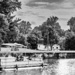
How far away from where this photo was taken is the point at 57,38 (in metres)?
121

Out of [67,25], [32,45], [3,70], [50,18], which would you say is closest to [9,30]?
[3,70]

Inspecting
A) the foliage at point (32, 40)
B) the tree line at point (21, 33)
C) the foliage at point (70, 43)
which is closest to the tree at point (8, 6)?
the tree line at point (21, 33)

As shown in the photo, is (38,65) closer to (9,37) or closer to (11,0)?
(9,37)

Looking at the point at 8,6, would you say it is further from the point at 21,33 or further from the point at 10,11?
the point at 21,33

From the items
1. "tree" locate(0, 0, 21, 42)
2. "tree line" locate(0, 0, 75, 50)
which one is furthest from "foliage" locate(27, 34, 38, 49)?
"tree" locate(0, 0, 21, 42)

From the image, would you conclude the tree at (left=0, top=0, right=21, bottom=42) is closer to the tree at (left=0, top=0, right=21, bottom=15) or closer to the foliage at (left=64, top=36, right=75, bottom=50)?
the tree at (left=0, top=0, right=21, bottom=15)

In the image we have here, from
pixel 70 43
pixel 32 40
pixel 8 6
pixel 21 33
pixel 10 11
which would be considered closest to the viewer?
pixel 8 6

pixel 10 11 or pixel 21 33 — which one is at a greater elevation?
pixel 10 11

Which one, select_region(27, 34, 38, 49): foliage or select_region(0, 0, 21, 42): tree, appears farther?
select_region(27, 34, 38, 49): foliage

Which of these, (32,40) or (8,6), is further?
(32,40)

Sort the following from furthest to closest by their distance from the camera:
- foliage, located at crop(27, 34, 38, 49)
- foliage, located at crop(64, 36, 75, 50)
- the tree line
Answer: foliage, located at crop(27, 34, 38, 49), foliage, located at crop(64, 36, 75, 50), the tree line

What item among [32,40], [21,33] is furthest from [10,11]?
[32,40]

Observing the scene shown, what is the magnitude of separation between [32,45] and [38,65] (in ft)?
230

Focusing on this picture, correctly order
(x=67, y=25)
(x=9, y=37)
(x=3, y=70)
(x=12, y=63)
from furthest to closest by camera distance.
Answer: (x=67, y=25) → (x=9, y=37) → (x=12, y=63) → (x=3, y=70)
